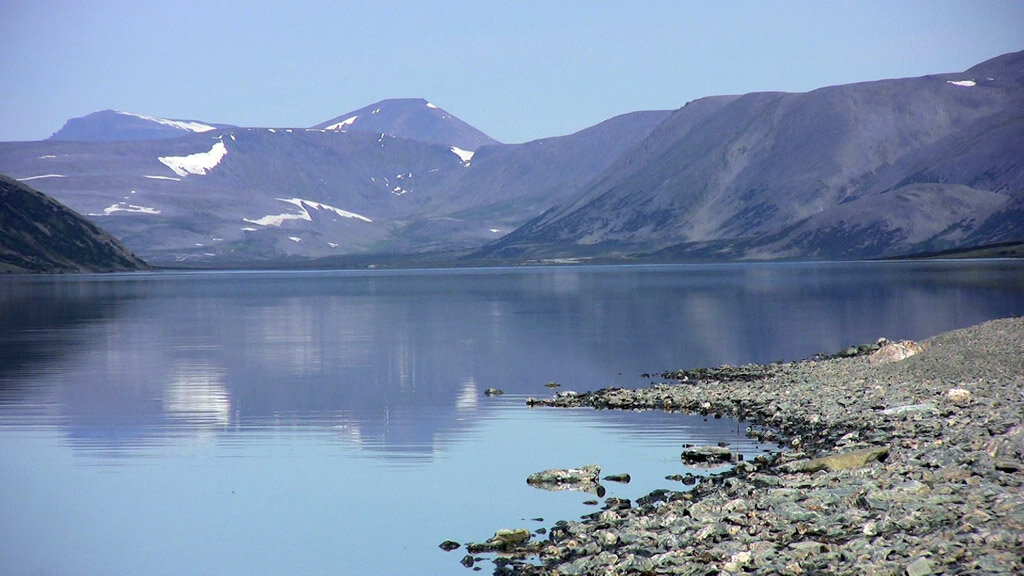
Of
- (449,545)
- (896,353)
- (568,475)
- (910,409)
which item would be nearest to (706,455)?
(568,475)

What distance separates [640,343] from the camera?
212ft

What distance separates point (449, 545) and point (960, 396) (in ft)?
51.1

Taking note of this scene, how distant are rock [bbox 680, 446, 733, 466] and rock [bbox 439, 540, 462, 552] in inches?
326

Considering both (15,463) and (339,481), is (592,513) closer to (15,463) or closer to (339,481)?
(339,481)

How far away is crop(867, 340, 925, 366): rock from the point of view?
136 ft

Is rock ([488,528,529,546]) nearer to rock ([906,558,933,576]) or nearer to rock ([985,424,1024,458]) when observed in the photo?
rock ([906,558,933,576])

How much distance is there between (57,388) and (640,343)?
105ft

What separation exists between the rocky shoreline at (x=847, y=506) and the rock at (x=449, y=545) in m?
0.59

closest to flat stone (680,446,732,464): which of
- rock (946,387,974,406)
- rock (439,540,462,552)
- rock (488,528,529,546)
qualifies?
rock (946,387,974,406)

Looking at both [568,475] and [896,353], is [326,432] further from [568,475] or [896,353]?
[896,353]

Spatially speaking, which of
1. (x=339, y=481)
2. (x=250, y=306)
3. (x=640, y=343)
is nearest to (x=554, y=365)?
(x=640, y=343)

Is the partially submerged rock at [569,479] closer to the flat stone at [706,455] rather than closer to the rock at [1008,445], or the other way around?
the flat stone at [706,455]

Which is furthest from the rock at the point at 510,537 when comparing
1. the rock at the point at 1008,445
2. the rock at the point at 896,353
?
the rock at the point at 896,353

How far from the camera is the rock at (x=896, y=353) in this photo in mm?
41409
